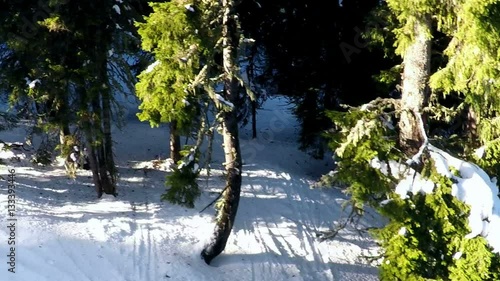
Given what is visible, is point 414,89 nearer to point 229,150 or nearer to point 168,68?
point 229,150

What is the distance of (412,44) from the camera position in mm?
7887

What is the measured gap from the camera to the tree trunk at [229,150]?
9188 millimetres

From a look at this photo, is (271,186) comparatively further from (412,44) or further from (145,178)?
(412,44)

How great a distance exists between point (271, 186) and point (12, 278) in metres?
7.75

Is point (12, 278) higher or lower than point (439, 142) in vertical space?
lower

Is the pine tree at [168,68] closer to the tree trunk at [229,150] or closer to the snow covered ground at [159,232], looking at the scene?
the tree trunk at [229,150]

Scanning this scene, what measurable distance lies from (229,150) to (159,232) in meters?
3.12

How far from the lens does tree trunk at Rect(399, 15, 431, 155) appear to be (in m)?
7.94

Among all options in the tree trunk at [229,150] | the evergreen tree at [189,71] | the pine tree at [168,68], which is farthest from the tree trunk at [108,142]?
the pine tree at [168,68]

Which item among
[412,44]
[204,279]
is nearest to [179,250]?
[204,279]

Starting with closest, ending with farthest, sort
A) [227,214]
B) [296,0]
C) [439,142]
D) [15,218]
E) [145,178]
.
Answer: [439,142], [227,214], [15,218], [145,178], [296,0]

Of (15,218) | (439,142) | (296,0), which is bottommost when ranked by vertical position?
(15,218)

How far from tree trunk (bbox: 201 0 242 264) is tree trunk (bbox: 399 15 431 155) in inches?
120

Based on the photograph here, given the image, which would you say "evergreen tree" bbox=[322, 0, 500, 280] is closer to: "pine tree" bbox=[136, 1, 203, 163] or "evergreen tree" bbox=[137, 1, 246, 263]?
"evergreen tree" bbox=[137, 1, 246, 263]
